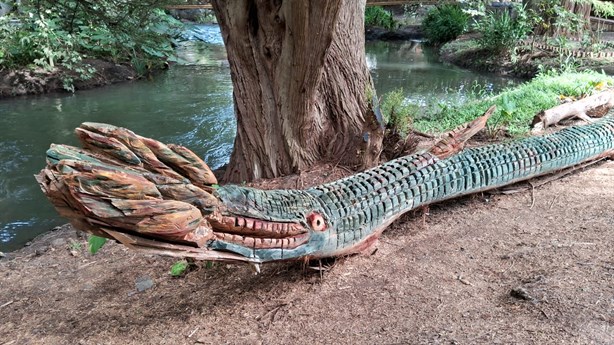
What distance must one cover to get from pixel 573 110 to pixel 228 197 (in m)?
4.53

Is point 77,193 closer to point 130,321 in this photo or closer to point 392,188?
point 130,321

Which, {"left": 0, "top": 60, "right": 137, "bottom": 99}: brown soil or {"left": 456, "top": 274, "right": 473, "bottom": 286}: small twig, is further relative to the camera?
{"left": 0, "top": 60, "right": 137, "bottom": 99}: brown soil

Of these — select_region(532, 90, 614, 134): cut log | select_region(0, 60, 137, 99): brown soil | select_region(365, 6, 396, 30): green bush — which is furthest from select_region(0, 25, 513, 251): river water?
→ select_region(365, 6, 396, 30): green bush

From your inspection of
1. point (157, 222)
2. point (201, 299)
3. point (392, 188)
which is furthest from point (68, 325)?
point (392, 188)

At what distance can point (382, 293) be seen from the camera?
2150 mm

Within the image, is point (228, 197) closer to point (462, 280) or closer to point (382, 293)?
point (382, 293)

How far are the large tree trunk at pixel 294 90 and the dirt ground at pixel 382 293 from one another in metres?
1.05

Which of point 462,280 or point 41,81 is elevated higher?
point 41,81

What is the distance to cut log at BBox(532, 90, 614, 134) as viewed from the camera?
4.78 m

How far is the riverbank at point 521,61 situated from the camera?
9000 mm

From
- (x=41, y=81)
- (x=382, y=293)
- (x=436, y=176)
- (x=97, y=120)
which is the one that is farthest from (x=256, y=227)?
(x=41, y=81)

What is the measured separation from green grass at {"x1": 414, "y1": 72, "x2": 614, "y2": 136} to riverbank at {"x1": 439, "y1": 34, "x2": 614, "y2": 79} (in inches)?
82.8

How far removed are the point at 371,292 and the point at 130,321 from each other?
1.12 metres

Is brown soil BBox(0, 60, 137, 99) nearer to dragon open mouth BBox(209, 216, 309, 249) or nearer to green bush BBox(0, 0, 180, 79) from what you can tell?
green bush BBox(0, 0, 180, 79)
